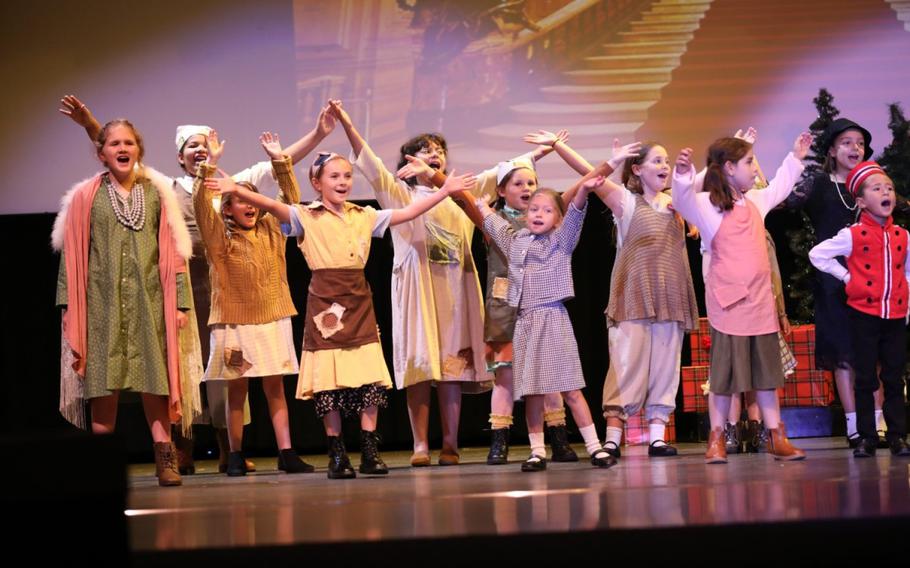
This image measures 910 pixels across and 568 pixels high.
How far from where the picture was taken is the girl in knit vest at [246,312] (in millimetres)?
4855

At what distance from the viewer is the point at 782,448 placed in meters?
4.36

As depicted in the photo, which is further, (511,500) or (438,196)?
(438,196)

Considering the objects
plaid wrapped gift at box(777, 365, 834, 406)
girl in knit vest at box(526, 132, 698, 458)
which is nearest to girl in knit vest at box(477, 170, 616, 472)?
girl in knit vest at box(526, 132, 698, 458)

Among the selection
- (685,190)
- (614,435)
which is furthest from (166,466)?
(685,190)

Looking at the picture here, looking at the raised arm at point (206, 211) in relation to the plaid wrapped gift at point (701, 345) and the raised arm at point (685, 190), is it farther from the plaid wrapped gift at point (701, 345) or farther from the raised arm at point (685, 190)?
the plaid wrapped gift at point (701, 345)

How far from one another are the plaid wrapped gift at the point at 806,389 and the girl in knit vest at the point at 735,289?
5.15ft

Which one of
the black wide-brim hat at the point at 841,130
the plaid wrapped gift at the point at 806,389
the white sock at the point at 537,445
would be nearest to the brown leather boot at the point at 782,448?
the white sock at the point at 537,445

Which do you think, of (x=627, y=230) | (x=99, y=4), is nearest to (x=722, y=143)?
(x=627, y=230)

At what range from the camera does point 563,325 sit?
4531 mm

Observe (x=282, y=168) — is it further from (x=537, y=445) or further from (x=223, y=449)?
(x=537, y=445)

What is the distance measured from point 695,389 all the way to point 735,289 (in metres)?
1.90

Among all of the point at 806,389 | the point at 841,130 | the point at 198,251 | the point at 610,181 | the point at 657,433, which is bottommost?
the point at 657,433

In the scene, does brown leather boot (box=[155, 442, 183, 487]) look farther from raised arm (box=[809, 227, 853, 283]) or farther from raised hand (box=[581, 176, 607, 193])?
raised arm (box=[809, 227, 853, 283])

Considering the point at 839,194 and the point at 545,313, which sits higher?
the point at 839,194
